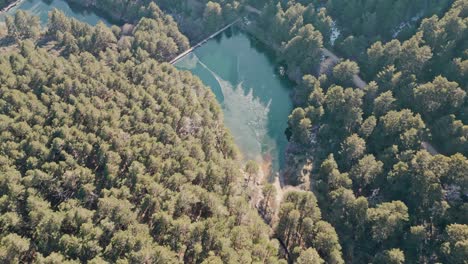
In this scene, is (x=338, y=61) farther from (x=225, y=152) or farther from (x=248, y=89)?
(x=225, y=152)

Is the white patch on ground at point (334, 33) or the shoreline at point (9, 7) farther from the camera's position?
the shoreline at point (9, 7)

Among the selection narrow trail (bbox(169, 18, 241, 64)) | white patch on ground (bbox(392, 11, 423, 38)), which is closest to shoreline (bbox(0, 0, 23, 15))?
narrow trail (bbox(169, 18, 241, 64))

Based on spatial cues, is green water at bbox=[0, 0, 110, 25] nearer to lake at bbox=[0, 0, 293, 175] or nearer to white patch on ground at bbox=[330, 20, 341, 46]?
lake at bbox=[0, 0, 293, 175]

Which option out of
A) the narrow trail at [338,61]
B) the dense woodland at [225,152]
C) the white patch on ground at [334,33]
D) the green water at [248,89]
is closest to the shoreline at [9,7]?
the dense woodland at [225,152]

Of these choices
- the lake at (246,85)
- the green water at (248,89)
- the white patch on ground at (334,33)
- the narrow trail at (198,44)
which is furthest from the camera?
the narrow trail at (198,44)

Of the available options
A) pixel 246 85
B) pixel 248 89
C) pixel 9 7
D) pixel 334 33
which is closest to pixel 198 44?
pixel 246 85

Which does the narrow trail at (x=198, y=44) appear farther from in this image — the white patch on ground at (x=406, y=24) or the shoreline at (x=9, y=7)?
the shoreline at (x=9, y=7)
